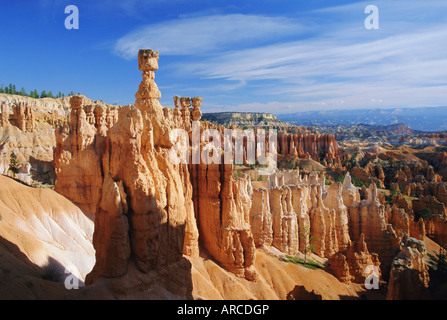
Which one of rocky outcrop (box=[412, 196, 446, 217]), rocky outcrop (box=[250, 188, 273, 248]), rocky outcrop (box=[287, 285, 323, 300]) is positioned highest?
rocky outcrop (box=[250, 188, 273, 248])

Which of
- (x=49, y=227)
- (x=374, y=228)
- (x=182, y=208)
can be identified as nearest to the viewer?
(x=182, y=208)

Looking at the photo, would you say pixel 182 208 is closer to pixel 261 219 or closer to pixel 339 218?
pixel 261 219

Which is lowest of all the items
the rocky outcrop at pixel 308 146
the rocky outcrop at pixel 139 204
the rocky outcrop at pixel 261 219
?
the rocky outcrop at pixel 261 219

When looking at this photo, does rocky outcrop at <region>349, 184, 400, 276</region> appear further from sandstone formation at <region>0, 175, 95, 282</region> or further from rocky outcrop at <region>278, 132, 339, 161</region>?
rocky outcrop at <region>278, 132, 339, 161</region>

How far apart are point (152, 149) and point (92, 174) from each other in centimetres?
1612

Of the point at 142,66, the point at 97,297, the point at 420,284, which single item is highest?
the point at 142,66

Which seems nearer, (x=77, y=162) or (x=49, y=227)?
(x=49, y=227)

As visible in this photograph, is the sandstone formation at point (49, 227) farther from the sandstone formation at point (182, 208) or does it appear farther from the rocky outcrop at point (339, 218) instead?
the rocky outcrop at point (339, 218)

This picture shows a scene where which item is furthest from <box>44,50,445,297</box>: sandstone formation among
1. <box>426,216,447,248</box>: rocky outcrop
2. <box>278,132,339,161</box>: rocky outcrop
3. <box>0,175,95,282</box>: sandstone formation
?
<box>278,132,339,161</box>: rocky outcrop

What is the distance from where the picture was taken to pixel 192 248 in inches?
843

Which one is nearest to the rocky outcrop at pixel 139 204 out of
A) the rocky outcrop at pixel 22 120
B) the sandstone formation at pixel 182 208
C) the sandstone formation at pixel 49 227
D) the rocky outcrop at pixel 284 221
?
the sandstone formation at pixel 182 208

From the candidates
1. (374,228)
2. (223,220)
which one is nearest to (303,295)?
(223,220)

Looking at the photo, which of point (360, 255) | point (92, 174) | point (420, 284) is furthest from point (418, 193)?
point (92, 174)

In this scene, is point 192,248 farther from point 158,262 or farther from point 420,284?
point 420,284
